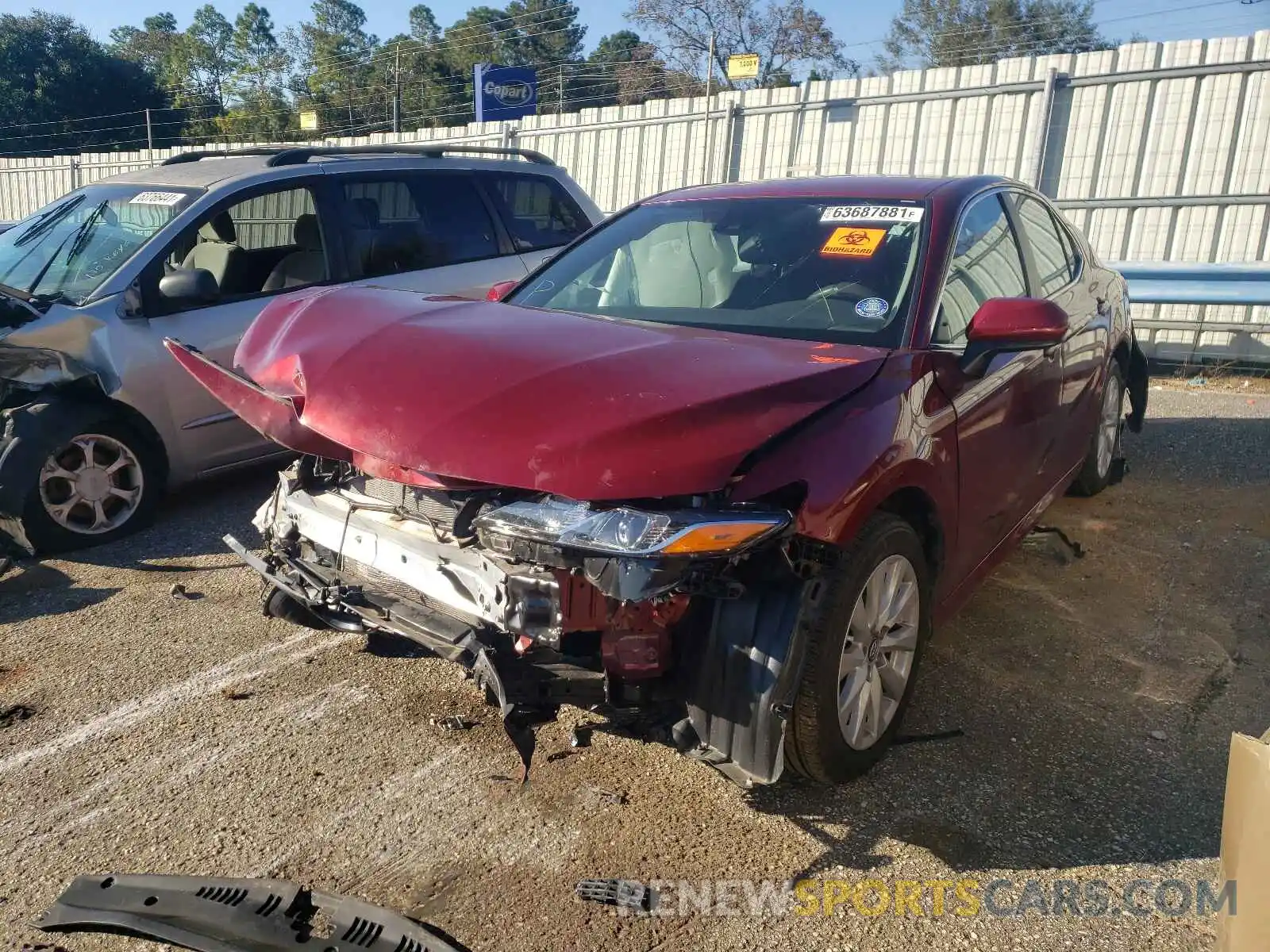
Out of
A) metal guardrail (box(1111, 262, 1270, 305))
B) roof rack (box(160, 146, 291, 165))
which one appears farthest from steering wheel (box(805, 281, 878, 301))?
metal guardrail (box(1111, 262, 1270, 305))

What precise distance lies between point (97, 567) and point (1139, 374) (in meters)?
5.74

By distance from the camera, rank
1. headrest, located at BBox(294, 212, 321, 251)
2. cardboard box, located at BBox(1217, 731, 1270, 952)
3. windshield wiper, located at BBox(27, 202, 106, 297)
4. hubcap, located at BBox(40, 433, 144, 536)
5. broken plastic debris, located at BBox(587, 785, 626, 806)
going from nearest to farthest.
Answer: cardboard box, located at BBox(1217, 731, 1270, 952) → broken plastic debris, located at BBox(587, 785, 626, 806) → hubcap, located at BBox(40, 433, 144, 536) → windshield wiper, located at BBox(27, 202, 106, 297) → headrest, located at BBox(294, 212, 321, 251)

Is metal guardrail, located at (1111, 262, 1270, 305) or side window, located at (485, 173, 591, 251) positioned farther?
metal guardrail, located at (1111, 262, 1270, 305)

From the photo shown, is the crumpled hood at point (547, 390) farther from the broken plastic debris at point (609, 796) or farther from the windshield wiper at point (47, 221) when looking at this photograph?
the windshield wiper at point (47, 221)

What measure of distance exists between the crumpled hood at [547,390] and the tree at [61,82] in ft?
148

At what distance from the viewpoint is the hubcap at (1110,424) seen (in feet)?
17.0

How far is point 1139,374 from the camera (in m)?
5.77

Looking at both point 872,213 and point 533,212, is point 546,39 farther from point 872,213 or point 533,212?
point 872,213

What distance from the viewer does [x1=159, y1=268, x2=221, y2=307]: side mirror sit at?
511cm

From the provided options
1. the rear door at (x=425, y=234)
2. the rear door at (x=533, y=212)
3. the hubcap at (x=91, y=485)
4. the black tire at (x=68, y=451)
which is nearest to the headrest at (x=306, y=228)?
the rear door at (x=425, y=234)

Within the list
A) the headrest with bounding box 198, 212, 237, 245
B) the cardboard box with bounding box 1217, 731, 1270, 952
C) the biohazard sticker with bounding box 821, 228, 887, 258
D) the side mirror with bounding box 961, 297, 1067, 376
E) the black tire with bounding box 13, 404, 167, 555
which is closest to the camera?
the cardboard box with bounding box 1217, 731, 1270, 952

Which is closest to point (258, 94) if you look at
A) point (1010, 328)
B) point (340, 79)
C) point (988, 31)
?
point (340, 79)

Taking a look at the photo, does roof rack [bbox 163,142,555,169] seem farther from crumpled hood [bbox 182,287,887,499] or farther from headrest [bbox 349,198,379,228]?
crumpled hood [bbox 182,287,887,499]

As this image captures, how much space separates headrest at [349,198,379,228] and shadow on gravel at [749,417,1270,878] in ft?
13.4
